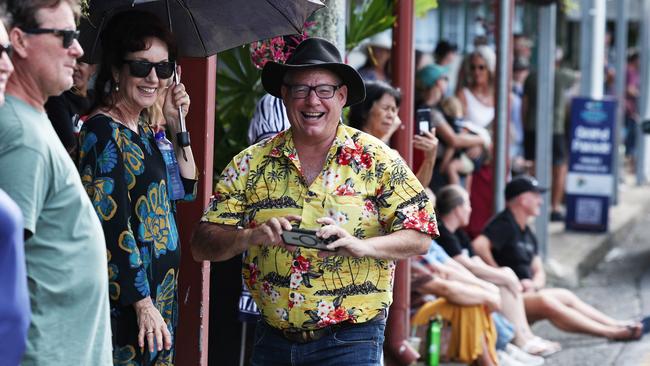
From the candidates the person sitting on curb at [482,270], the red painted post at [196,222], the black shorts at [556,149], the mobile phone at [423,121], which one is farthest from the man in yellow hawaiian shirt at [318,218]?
the black shorts at [556,149]

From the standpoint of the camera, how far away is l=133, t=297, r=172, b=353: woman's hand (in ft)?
14.0

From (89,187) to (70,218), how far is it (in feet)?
3.16

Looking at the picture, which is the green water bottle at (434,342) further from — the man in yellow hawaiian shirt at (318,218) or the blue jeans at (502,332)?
the man in yellow hawaiian shirt at (318,218)

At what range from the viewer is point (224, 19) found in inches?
207

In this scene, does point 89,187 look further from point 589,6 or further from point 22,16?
point 589,6

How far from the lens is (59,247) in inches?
129

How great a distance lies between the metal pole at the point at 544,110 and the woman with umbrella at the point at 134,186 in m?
7.61

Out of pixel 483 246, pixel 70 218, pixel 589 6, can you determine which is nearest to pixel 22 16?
pixel 70 218

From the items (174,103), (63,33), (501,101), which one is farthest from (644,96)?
(63,33)

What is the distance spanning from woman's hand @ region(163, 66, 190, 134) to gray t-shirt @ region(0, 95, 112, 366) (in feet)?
5.14

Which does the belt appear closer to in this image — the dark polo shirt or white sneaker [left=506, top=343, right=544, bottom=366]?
white sneaker [left=506, top=343, right=544, bottom=366]

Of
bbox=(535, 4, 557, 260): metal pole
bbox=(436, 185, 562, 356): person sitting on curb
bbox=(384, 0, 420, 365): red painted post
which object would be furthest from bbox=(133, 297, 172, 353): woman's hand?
bbox=(535, 4, 557, 260): metal pole

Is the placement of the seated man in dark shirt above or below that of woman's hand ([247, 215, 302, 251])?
below

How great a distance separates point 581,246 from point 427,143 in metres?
6.40
